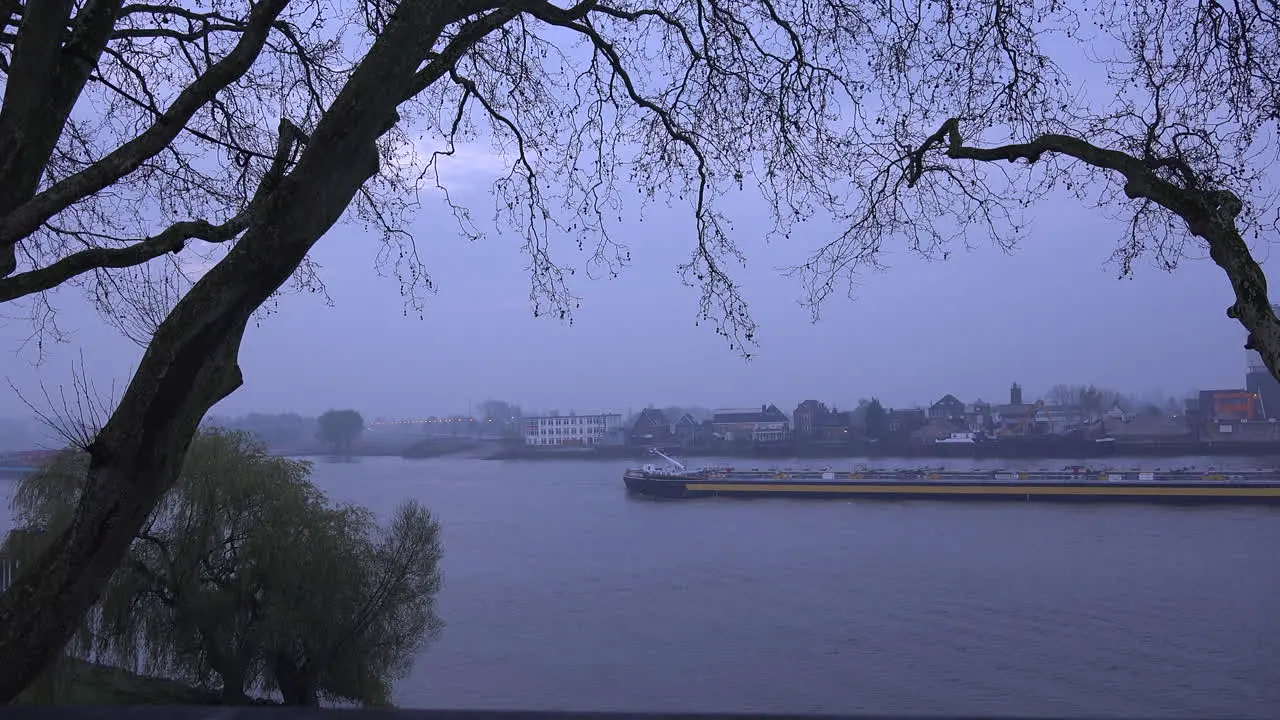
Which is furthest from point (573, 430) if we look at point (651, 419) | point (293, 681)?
point (293, 681)

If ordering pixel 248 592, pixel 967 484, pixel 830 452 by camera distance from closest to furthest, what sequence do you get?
1. pixel 248 592
2. pixel 967 484
3. pixel 830 452

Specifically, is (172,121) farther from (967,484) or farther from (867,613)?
(967,484)

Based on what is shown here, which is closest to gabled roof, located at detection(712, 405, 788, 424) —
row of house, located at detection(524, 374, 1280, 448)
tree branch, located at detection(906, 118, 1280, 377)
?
row of house, located at detection(524, 374, 1280, 448)

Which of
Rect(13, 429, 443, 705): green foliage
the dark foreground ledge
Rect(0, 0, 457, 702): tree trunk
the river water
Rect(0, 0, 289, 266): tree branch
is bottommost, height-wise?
the river water

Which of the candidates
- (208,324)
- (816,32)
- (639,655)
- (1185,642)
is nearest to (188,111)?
(208,324)

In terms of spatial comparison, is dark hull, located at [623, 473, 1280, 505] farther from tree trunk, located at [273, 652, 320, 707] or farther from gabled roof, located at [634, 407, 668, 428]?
tree trunk, located at [273, 652, 320, 707]

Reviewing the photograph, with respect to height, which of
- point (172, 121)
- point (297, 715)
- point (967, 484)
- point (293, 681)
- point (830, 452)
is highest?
point (172, 121)

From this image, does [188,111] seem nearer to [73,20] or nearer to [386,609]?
[73,20]

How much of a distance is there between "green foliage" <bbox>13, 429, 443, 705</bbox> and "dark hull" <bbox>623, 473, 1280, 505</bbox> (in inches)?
766

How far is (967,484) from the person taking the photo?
28.7 meters

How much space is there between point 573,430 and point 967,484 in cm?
1336

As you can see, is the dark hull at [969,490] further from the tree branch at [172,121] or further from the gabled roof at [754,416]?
the tree branch at [172,121]

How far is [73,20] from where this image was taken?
2.57 m

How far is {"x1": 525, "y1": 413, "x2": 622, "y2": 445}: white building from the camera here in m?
33.3
